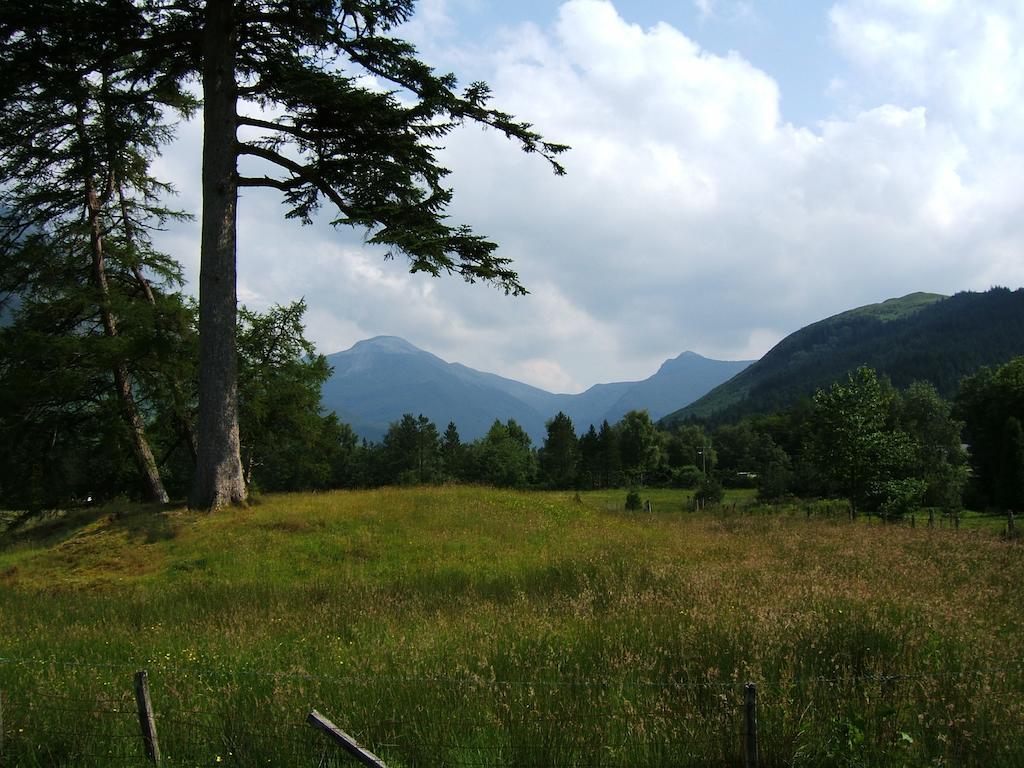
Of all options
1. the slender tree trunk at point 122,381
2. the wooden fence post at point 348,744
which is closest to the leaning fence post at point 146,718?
the wooden fence post at point 348,744

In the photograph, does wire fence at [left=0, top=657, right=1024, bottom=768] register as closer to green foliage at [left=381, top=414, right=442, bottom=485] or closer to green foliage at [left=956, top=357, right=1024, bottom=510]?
green foliage at [left=956, top=357, right=1024, bottom=510]

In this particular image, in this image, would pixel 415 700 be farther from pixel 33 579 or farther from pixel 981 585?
pixel 33 579

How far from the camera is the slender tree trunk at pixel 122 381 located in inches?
744

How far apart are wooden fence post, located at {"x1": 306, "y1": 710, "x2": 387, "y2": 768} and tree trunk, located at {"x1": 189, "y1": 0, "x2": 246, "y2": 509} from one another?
1101 centimetres

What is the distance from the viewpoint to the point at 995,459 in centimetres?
6128

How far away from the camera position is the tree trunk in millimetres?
13312

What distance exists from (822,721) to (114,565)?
11348mm

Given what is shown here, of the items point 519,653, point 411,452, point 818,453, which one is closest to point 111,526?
point 519,653

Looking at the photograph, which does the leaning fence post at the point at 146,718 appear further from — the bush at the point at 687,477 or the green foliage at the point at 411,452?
the bush at the point at 687,477

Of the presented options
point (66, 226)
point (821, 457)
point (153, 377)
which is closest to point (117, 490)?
point (153, 377)

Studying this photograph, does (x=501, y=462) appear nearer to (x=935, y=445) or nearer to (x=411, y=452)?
(x=411, y=452)

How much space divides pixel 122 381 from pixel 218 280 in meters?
7.96

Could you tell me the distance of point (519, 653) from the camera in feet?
18.0

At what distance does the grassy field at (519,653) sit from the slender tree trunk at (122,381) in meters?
7.74
